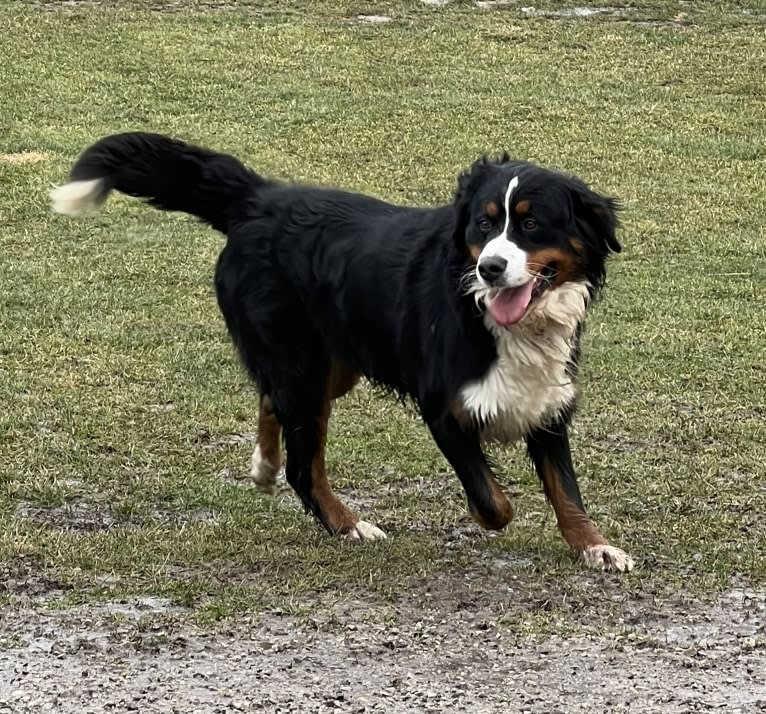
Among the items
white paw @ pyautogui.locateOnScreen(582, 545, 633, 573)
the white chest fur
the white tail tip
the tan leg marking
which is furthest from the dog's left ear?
the white tail tip

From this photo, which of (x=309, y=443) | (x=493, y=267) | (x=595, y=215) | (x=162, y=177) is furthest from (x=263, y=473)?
(x=595, y=215)

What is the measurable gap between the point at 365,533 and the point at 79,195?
180 cm

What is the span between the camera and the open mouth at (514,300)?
198 inches

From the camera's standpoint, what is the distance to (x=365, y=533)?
565 cm

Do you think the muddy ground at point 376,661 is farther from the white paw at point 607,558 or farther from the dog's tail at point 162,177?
the dog's tail at point 162,177

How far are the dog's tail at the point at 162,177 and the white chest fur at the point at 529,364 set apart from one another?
1407 millimetres

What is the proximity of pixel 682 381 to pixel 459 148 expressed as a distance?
713 centimetres

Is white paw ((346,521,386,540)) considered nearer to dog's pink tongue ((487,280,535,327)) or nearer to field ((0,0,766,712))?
field ((0,0,766,712))

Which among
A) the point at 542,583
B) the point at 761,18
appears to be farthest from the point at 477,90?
the point at 542,583

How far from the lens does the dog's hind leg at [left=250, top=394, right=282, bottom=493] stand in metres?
6.11

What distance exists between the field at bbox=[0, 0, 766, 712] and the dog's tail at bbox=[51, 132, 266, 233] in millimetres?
1137

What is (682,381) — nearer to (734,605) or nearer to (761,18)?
(734,605)

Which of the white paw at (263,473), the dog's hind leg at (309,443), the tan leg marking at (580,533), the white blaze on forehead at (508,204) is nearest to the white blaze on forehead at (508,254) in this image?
the white blaze on forehead at (508,204)

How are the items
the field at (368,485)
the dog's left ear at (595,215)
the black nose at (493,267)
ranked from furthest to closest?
the dog's left ear at (595,215) → the black nose at (493,267) → the field at (368,485)
